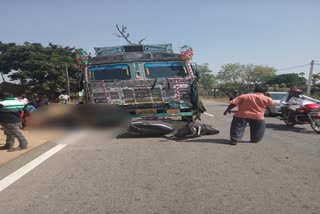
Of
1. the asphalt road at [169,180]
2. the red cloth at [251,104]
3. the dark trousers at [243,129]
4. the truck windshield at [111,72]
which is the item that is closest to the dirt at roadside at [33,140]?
the asphalt road at [169,180]

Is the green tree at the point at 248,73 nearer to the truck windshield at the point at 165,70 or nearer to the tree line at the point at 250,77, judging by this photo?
the tree line at the point at 250,77

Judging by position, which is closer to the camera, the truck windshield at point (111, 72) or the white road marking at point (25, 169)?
the white road marking at point (25, 169)

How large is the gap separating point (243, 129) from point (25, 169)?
485 centimetres

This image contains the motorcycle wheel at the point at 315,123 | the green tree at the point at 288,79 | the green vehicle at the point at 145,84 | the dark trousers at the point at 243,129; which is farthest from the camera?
the green tree at the point at 288,79

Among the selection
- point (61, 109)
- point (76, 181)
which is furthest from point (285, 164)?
point (61, 109)

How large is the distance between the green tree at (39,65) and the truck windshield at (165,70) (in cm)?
2506

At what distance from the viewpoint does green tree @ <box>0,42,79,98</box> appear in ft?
123

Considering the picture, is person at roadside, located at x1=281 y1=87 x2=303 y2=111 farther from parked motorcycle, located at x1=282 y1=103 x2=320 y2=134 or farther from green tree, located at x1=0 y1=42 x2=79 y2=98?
green tree, located at x1=0 y1=42 x2=79 y2=98

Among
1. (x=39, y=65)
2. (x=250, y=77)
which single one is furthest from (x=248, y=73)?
(x=39, y=65)

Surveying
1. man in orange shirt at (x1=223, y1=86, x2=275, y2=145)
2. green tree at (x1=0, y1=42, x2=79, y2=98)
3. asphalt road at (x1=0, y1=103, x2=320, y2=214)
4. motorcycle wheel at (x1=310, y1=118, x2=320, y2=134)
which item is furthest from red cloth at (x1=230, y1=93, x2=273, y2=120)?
green tree at (x1=0, y1=42, x2=79, y2=98)

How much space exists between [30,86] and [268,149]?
114ft

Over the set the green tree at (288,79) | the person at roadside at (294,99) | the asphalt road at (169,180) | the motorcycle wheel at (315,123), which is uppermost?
the person at roadside at (294,99)

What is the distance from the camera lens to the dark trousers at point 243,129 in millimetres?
8594

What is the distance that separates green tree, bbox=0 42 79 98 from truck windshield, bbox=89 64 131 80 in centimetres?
2484
